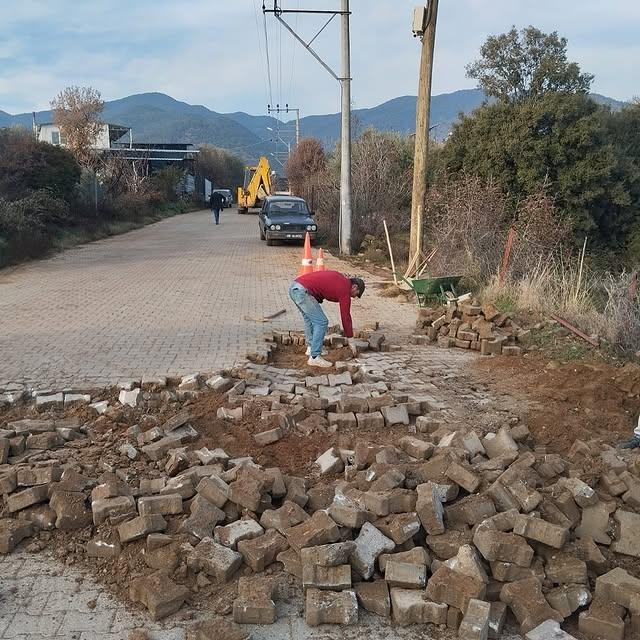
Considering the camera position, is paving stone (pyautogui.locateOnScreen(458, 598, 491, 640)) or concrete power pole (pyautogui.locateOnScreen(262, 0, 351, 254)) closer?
paving stone (pyautogui.locateOnScreen(458, 598, 491, 640))

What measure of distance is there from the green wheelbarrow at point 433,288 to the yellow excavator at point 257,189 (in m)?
28.8

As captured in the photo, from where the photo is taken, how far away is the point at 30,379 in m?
6.86

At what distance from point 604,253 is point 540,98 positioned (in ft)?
17.6

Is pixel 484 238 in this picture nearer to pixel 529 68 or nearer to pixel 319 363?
pixel 319 363

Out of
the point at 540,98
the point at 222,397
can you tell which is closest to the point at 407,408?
the point at 222,397

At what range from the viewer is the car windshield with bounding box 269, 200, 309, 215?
22.8 metres

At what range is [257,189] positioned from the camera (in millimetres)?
41750

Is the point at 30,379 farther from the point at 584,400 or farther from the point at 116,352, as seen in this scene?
the point at 584,400

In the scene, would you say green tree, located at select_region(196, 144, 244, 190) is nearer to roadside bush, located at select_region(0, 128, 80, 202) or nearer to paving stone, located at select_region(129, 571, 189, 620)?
roadside bush, located at select_region(0, 128, 80, 202)

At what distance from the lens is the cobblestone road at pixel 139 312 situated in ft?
24.6

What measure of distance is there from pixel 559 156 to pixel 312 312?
15.3 metres

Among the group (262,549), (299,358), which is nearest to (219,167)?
(299,358)

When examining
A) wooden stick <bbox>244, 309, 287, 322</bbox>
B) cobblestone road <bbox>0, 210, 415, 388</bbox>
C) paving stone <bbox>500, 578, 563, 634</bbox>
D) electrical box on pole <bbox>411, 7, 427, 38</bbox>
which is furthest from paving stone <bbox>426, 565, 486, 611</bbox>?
electrical box on pole <bbox>411, 7, 427, 38</bbox>

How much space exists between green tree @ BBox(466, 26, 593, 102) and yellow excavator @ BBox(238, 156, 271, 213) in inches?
734
